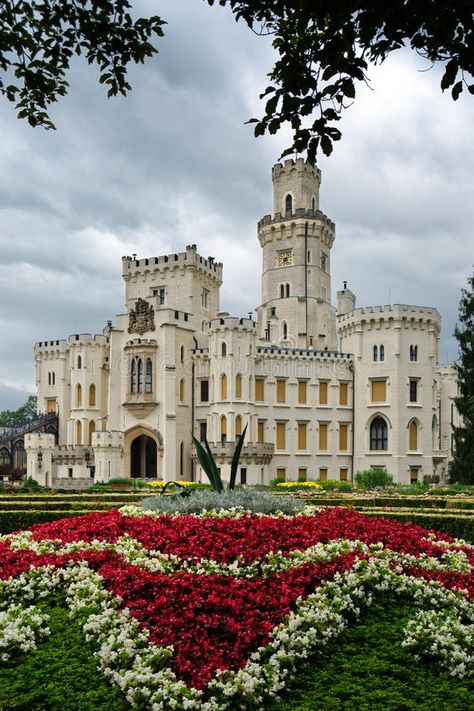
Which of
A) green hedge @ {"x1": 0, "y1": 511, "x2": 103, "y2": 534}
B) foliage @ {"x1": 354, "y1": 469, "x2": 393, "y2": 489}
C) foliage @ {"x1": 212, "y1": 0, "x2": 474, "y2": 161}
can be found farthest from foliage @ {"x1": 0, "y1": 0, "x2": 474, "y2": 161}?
foliage @ {"x1": 354, "y1": 469, "x2": 393, "y2": 489}

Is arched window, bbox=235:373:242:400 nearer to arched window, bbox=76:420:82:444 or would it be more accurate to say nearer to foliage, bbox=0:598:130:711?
arched window, bbox=76:420:82:444

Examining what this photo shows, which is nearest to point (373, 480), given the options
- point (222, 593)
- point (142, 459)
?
point (142, 459)

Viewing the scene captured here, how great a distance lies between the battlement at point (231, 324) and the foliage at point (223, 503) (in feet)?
123

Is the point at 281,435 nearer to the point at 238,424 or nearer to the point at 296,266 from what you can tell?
the point at 238,424

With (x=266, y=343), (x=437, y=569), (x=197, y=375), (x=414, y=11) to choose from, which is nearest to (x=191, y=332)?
(x=197, y=375)

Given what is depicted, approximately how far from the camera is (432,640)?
329 inches

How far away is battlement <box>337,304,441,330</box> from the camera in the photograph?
171ft

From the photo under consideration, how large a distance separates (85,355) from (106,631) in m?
52.4

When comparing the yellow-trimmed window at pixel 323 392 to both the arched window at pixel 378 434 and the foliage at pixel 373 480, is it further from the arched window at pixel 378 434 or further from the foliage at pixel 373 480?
the foliage at pixel 373 480

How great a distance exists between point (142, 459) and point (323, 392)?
14458 mm

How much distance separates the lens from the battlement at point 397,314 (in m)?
52.1

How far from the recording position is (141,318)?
177 ft

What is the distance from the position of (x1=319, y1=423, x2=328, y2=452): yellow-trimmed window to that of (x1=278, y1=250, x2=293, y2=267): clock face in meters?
16.1

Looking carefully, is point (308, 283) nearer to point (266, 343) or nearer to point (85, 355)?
point (266, 343)
